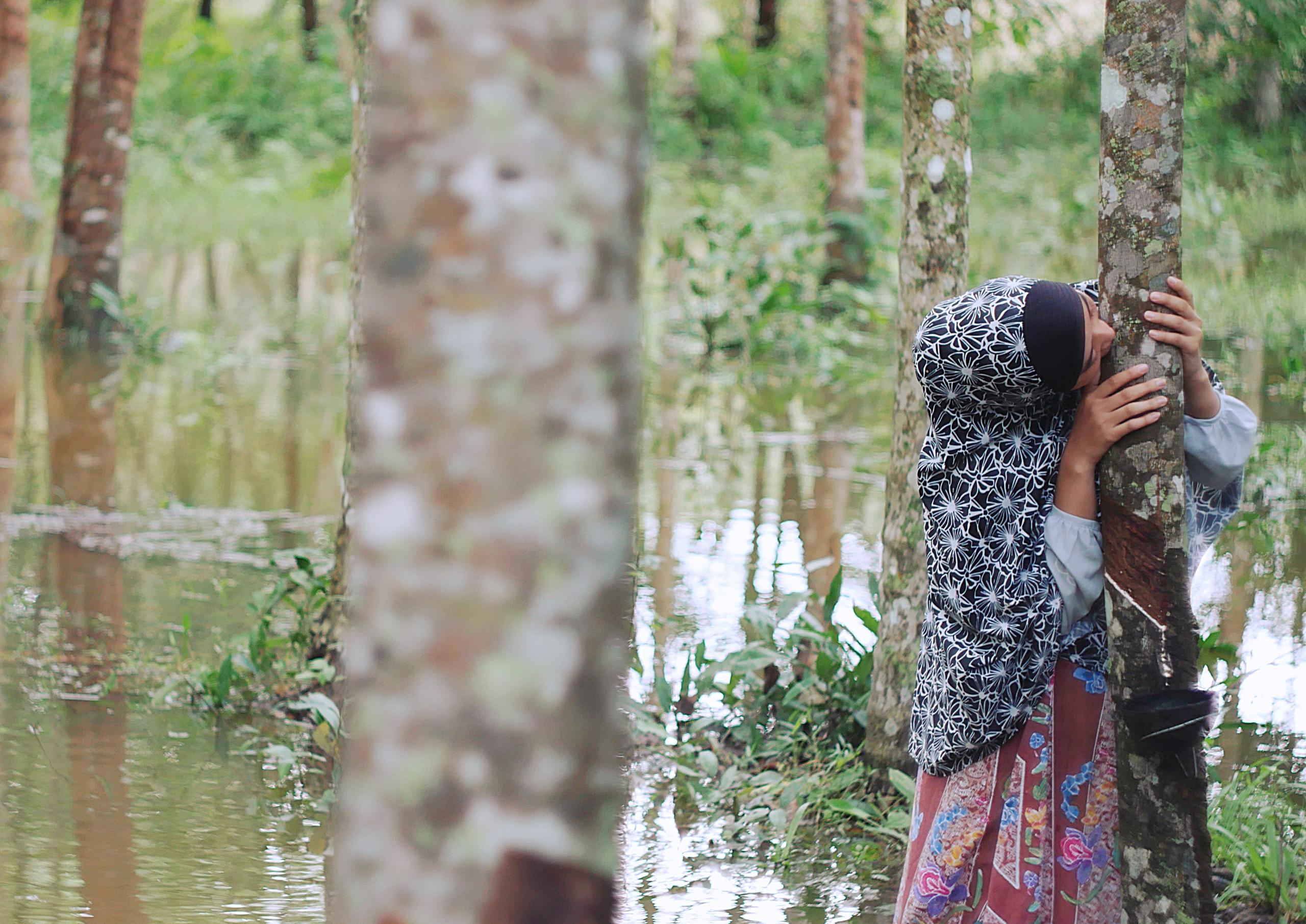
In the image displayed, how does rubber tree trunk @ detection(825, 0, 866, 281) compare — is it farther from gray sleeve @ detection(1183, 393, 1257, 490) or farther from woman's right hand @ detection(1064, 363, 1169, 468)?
woman's right hand @ detection(1064, 363, 1169, 468)

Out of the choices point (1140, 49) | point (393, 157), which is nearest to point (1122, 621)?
point (1140, 49)

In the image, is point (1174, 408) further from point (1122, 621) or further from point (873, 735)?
point (873, 735)

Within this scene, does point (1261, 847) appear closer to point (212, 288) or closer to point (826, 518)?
point (826, 518)

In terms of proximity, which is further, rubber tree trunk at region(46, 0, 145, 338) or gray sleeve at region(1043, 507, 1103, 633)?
rubber tree trunk at region(46, 0, 145, 338)

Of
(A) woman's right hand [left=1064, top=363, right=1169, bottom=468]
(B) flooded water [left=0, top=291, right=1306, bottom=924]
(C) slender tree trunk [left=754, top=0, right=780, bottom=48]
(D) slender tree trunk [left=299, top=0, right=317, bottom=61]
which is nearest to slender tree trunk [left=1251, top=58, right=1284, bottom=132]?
(B) flooded water [left=0, top=291, right=1306, bottom=924]

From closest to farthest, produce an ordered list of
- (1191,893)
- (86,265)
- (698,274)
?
(1191,893)
(86,265)
(698,274)

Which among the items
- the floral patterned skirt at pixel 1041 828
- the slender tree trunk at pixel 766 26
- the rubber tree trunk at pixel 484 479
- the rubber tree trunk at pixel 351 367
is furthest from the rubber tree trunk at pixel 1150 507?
the slender tree trunk at pixel 766 26

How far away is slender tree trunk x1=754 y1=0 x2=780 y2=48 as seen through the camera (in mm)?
26141

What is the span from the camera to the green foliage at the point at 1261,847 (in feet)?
10.1

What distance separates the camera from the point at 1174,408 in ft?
8.41

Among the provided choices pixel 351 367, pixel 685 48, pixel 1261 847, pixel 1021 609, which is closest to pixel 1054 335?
pixel 1021 609

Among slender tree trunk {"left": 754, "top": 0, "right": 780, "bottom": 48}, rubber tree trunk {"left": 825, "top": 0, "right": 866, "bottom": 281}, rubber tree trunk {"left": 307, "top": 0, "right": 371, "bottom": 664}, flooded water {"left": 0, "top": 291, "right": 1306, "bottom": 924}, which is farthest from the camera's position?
slender tree trunk {"left": 754, "top": 0, "right": 780, "bottom": 48}

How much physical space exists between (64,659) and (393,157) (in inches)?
175

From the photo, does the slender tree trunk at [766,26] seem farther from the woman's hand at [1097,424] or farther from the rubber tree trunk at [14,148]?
the woman's hand at [1097,424]
